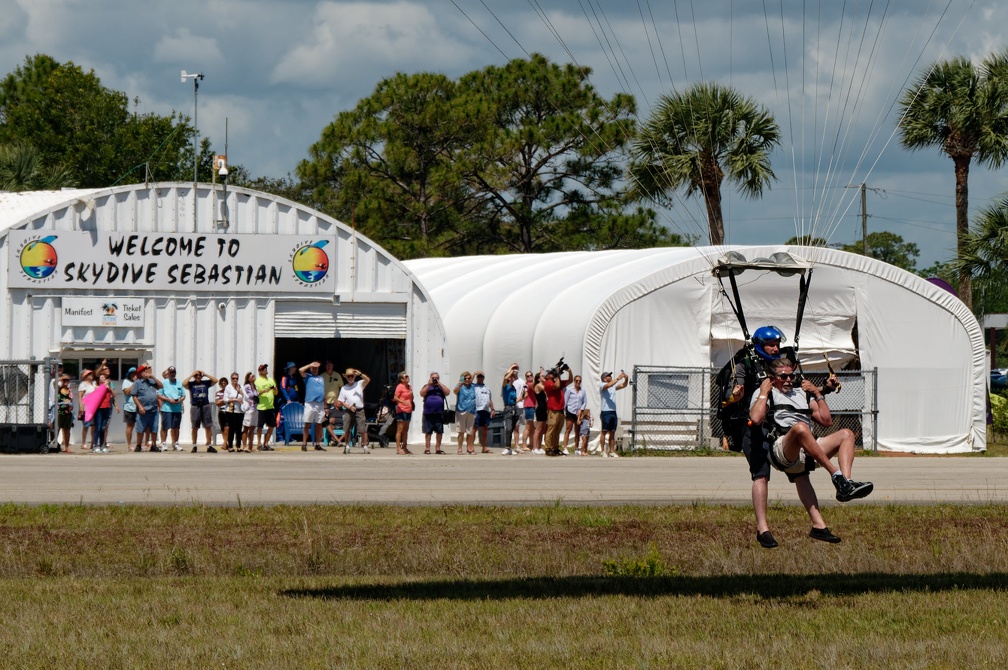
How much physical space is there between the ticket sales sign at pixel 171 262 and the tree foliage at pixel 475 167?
27.7 m

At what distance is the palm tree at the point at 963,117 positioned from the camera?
1658 inches

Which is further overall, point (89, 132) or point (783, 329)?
point (89, 132)

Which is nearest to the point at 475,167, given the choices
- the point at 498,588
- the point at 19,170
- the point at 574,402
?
the point at 19,170

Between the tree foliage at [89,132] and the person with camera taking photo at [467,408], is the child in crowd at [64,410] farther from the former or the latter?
the tree foliage at [89,132]

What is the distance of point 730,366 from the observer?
38.1 feet

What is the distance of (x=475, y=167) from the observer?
204ft

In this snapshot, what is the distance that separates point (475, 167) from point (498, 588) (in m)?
51.0

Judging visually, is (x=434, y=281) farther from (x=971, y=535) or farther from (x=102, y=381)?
(x=971, y=535)

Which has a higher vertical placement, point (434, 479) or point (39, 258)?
point (39, 258)

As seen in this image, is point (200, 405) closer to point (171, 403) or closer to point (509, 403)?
point (171, 403)

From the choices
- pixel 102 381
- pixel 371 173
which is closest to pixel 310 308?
pixel 102 381

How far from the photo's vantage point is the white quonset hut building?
103 ft

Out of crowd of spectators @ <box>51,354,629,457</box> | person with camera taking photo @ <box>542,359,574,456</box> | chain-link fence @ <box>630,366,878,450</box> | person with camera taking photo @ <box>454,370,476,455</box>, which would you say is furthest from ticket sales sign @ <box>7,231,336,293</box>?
chain-link fence @ <box>630,366,878,450</box>

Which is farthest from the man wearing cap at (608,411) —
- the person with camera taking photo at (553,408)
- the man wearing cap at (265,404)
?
the man wearing cap at (265,404)
